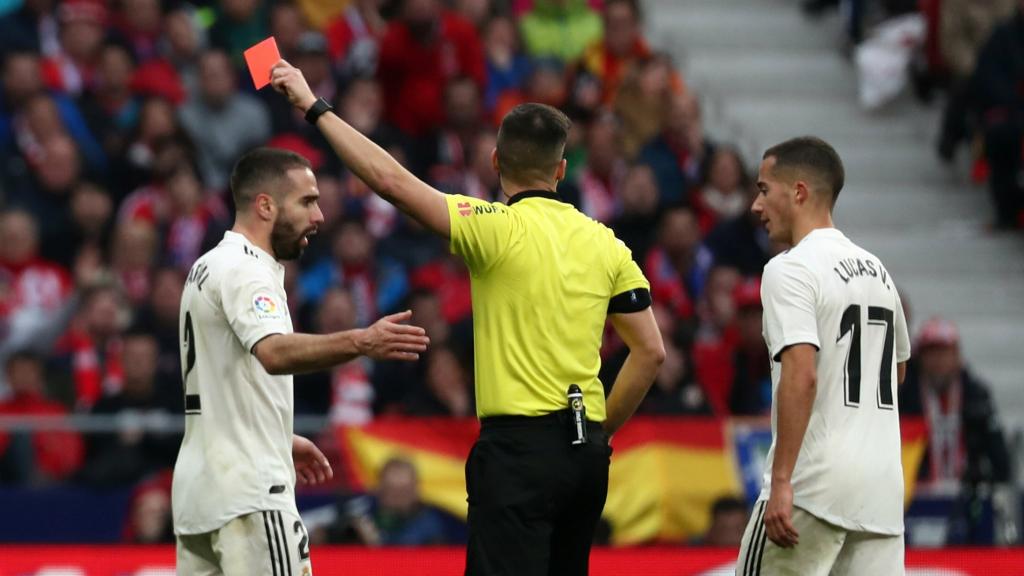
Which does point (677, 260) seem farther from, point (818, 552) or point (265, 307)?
point (265, 307)

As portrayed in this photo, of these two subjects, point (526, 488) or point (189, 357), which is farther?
point (189, 357)

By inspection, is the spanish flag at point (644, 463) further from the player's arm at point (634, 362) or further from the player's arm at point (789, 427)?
the player's arm at point (789, 427)

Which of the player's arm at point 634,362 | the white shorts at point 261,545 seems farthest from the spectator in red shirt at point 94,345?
the player's arm at point 634,362

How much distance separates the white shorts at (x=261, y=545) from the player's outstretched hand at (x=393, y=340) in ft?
2.97

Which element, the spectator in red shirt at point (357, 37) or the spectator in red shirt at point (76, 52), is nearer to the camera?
the spectator in red shirt at point (76, 52)

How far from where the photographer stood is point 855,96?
61.2 ft

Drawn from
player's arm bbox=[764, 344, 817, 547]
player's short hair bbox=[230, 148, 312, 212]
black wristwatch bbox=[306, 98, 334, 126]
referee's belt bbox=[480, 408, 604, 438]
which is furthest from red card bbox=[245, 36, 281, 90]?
player's arm bbox=[764, 344, 817, 547]

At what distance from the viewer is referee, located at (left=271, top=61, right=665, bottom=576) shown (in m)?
7.07

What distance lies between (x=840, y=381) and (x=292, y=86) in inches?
94.3

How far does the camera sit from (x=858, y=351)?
739 cm

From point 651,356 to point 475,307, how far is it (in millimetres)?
780

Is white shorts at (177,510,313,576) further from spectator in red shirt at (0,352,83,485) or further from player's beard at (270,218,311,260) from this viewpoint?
spectator in red shirt at (0,352,83,485)

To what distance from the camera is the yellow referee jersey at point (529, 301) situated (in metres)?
7.17

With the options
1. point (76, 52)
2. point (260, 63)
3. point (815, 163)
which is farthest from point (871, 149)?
point (260, 63)
